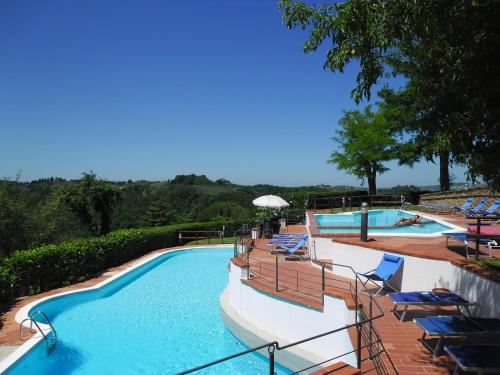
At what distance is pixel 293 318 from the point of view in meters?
7.74

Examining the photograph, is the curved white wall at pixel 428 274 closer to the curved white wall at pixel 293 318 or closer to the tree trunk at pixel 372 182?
the curved white wall at pixel 293 318

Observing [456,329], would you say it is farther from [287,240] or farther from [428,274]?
[287,240]

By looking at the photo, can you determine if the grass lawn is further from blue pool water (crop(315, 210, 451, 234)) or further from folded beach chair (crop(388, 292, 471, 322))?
folded beach chair (crop(388, 292, 471, 322))

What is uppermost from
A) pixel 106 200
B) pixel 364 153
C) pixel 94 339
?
pixel 364 153

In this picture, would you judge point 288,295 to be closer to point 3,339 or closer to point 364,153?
point 3,339

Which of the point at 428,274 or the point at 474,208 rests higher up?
the point at 474,208

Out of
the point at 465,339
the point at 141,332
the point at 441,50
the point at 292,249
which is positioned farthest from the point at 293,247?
the point at 441,50

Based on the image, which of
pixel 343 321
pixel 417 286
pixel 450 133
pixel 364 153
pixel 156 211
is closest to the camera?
pixel 450 133

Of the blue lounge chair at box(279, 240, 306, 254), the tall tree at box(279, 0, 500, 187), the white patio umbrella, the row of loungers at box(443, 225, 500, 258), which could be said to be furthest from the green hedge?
the row of loungers at box(443, 225, 500, 258)

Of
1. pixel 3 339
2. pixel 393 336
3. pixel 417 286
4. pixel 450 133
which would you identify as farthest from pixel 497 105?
pixel 3 339

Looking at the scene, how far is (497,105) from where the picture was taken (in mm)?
3670

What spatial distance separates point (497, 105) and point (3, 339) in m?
10.4

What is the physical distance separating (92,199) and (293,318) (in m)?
20.9

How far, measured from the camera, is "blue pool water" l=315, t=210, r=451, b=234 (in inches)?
592
